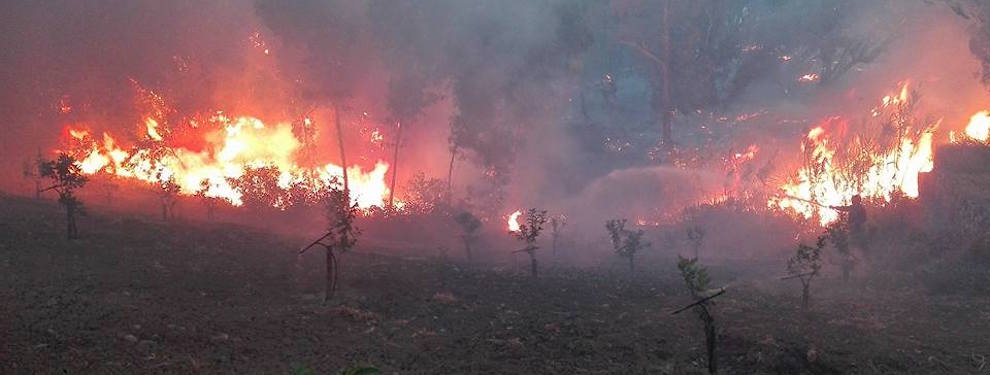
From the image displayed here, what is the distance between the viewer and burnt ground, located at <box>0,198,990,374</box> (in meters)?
11.4

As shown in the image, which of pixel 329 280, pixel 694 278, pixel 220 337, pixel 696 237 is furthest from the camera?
pixel 696 237

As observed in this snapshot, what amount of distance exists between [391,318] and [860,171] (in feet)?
95.2

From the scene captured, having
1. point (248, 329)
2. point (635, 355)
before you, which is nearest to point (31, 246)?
point (248, 329)

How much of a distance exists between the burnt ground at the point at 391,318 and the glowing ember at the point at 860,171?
1398 cm

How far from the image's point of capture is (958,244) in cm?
2236

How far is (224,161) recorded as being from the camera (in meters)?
38.2

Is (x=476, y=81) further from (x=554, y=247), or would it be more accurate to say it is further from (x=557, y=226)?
(x=554, y=247)

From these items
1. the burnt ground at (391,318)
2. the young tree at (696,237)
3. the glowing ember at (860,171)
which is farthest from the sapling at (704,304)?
the glowing ember at (860,171)

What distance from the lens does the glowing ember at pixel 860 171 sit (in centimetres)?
3312

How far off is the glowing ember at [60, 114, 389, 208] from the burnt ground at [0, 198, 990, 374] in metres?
13.7

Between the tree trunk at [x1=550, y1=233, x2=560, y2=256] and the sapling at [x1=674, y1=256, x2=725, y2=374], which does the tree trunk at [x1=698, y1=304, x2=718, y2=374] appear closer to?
the sapling at [x1=674, y1=256, x2=725, y2=374]

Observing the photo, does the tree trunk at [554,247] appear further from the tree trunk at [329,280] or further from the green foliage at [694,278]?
→ the green foliage at [694,278]

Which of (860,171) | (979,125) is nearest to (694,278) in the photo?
(860,171)

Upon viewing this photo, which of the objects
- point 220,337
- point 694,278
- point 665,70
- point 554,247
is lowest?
point 220,337
